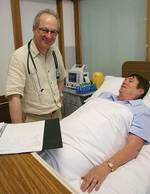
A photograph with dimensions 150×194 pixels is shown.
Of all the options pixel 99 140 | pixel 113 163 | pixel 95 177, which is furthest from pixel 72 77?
pixel 95 177

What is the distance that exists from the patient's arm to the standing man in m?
0.72

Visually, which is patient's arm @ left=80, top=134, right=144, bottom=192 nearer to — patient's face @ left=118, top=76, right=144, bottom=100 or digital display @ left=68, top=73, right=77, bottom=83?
patient's face @ left=118, top=76, right=144, bottom=100

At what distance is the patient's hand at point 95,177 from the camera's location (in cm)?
106

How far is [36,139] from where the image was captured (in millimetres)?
1061

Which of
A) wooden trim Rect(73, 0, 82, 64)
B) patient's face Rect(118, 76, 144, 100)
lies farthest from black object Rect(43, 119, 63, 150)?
wooden trim Rect(73, 0, 82, 64)

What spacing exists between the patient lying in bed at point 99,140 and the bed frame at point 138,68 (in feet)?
2.82

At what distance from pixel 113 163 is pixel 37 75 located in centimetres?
86

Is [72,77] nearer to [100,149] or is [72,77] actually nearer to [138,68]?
[138,68]

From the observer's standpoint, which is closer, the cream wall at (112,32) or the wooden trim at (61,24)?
the cream wall at (112,32)

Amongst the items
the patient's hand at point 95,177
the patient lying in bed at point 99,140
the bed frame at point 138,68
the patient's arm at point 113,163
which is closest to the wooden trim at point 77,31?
the bed frame at point 138,68

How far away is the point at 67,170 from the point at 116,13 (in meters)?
2.24

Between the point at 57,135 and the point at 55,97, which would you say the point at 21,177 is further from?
the point at 55,97

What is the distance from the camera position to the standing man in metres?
1.61

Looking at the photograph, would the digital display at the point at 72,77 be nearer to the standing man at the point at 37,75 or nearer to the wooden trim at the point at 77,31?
the wooden trim at the point at 77,31
